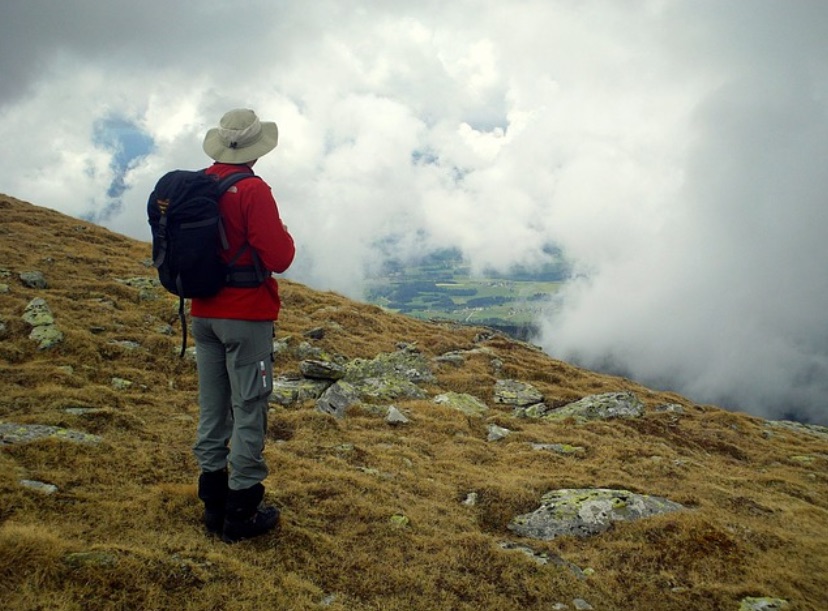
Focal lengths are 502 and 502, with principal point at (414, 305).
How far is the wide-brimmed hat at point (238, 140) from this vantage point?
23.6 ft

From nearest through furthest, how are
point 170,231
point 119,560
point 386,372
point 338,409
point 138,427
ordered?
point 119,560, point 170,231, point 138,427, point 338,409, point 386,372

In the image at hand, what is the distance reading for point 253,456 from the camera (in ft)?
24.0

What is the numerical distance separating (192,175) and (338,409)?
12.5 meters

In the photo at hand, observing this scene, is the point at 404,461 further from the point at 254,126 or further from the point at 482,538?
the point at 254,126

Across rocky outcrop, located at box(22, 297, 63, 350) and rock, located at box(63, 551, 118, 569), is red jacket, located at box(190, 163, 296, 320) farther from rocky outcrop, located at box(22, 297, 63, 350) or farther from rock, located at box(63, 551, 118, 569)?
rocky outcrop, located at box(22, 297, 63, 350)

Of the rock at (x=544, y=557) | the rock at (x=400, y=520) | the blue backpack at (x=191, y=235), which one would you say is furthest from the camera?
the rock at (x=400, y=520)

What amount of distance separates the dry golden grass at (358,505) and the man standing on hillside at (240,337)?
72 centimetres

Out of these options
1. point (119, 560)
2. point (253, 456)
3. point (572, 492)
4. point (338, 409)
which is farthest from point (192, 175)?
point (338, 409)

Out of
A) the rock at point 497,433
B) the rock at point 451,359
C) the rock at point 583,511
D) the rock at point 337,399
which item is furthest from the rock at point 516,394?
the rock at point 583,511

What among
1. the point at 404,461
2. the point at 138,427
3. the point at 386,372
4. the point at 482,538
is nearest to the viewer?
the point at 482,538

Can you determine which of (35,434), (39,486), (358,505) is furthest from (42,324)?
(358,505)

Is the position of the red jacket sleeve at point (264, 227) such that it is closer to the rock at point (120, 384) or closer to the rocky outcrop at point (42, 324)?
the rock at point (120, 384)

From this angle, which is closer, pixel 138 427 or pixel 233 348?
pixel 233 348

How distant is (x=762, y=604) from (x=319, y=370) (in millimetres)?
15505
